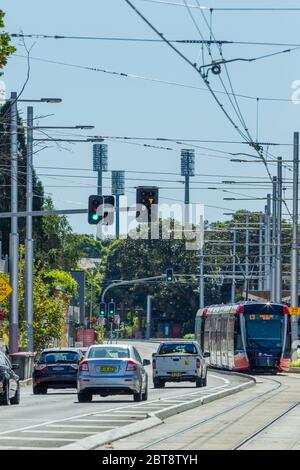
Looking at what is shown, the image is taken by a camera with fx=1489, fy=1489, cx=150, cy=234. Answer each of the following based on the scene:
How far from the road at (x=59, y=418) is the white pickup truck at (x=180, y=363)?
8005 mm

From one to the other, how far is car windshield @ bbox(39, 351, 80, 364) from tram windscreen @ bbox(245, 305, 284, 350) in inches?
709

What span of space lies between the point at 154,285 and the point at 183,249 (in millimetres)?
5184

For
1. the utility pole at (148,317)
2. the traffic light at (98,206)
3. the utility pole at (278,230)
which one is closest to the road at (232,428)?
the traffic light at (98,206)

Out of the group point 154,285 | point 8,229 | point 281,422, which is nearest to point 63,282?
point 8,229

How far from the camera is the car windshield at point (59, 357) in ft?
155

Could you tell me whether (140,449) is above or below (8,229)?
below

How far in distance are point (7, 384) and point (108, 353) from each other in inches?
125

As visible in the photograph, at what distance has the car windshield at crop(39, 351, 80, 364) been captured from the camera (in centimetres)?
4722

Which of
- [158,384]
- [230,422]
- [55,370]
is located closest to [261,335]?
[158,384]

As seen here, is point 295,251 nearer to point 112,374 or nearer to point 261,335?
point 261,335

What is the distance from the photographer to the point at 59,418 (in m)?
29.8

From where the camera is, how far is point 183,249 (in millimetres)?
167000
